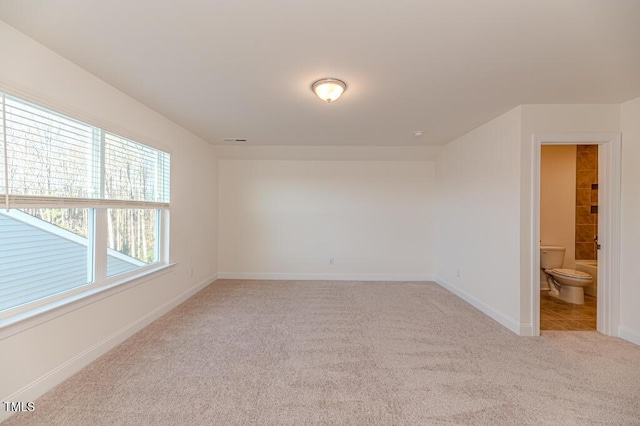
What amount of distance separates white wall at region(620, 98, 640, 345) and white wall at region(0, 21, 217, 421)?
5.06 meters

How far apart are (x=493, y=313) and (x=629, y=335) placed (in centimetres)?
115

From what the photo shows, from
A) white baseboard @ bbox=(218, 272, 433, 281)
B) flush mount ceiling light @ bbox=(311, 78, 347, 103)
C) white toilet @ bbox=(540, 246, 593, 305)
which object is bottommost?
white baseboard @ bbox=(218, 272, 433, 281)

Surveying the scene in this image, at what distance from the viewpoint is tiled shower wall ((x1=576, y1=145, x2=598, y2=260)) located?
4.44 metres

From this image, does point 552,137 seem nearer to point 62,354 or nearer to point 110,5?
point 110,5

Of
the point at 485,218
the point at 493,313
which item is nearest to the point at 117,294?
the point at 493,313

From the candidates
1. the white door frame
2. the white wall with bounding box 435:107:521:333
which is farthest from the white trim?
the white door frame

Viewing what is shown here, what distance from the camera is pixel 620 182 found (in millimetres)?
2764

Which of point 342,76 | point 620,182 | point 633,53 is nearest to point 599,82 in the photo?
point 633,53

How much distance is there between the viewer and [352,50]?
1.86m

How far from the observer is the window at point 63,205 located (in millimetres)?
1727

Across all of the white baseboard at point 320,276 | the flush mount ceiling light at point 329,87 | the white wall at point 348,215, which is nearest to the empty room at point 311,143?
the flush mount ceiling light at point 329,87

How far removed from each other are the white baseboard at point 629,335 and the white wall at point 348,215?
257 centimetres

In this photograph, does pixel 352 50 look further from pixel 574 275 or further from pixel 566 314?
pixel 574 275

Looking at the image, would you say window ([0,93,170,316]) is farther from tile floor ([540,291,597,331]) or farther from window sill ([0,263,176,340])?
tile floor ([540,291,597,331])
